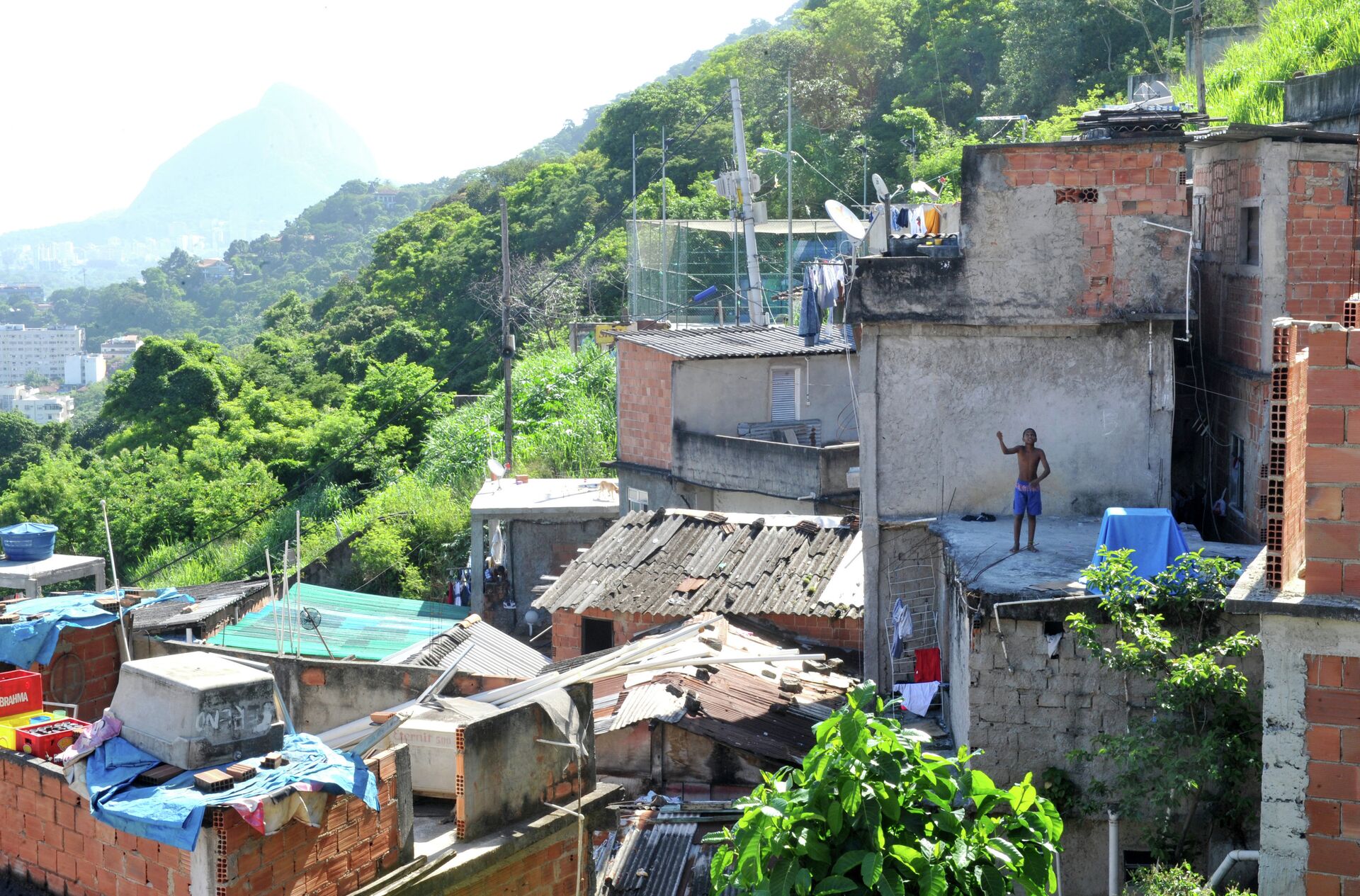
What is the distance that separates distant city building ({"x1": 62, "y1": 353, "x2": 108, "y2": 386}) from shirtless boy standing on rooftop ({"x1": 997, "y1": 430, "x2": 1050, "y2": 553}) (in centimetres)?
15102

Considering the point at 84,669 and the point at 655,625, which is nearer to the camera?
the point at 84,669

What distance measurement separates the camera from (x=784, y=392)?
2283 centimetres

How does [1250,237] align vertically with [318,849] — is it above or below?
above

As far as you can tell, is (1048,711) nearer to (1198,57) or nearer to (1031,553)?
(1031,553)

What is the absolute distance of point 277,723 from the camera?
7.04 m

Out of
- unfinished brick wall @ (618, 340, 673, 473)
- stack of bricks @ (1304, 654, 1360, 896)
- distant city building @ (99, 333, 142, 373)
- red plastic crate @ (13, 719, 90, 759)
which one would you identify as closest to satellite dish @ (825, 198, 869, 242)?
unfinished brick wall @ (618, 340, 673, 473)

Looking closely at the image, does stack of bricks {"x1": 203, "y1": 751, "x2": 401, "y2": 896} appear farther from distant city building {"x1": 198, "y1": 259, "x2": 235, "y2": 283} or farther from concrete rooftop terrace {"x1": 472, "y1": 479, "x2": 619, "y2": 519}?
distant city building {"x1": 198, "y1": 259, "x2": 235, "y2": 283}

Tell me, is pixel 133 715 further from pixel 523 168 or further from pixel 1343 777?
pixel 523 168

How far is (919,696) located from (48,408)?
131902 millimetres

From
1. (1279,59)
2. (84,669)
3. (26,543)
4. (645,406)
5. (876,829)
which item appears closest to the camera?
(876,829)

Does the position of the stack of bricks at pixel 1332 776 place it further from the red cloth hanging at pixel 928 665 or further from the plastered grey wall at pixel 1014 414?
the plastered grey wall at pixel 1014 414

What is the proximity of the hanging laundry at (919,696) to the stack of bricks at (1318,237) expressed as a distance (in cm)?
471

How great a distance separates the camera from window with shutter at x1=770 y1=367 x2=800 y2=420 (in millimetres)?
22750

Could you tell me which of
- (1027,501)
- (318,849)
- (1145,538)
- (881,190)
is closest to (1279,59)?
(881,190)
